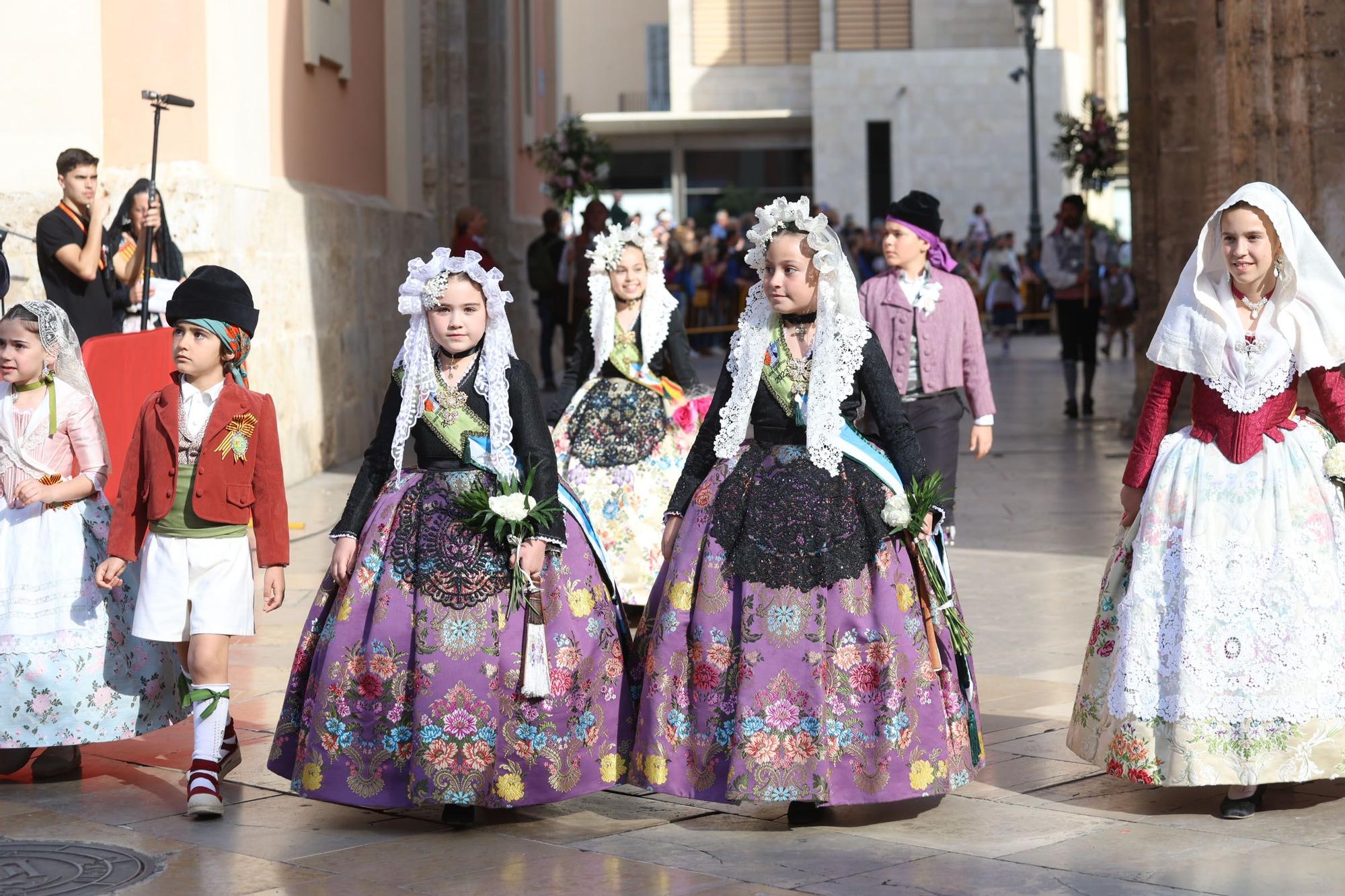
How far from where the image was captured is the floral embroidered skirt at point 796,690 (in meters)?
5.43

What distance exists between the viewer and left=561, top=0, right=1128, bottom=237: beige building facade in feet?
149

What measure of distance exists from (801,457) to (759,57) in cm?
4443

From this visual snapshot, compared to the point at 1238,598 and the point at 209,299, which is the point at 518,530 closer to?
the point at 209,299

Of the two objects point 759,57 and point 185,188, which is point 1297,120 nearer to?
point 185,188

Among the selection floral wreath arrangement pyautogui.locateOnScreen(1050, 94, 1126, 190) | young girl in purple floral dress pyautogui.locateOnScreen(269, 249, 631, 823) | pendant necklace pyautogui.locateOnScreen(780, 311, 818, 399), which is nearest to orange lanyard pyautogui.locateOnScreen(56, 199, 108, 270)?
Answer: young girl in purple floral dress pyautogui.locateOnScreen(269, 249, 631, 823)

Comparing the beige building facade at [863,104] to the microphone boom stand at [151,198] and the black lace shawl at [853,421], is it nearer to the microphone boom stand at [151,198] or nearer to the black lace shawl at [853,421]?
the microphone boom stand at [151,198]

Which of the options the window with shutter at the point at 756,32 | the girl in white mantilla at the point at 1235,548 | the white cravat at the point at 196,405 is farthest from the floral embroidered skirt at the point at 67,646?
the window with shutter at the point at 756,32

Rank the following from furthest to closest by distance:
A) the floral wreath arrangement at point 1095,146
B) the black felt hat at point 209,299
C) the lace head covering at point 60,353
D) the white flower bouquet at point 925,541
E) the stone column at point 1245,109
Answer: the floral wreath arrangement at point 1095,146
the stone column at point 1245,109
the lace head covering at point 60,353
the black felt hat at point 209,299
the white flower bouquet at point 925,541

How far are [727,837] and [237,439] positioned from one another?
6.11 feet

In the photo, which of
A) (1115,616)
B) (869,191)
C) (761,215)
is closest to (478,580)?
(761,215)

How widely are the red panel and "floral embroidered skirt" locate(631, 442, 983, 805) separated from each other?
12.7ft

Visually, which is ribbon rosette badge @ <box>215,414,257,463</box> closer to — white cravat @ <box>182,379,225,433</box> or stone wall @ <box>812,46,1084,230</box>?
white cravat @ <box>182,379,225,433</box>

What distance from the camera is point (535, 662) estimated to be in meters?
5.45

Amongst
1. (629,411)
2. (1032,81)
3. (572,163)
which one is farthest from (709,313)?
(629,411)
